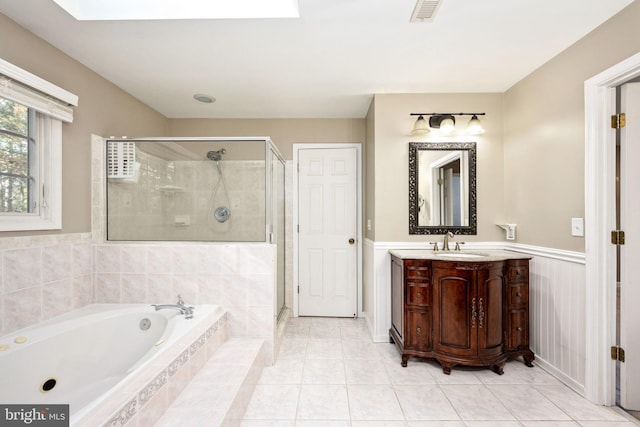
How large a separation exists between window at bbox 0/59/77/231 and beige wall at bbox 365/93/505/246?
97.8 inches

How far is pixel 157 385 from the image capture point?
1.40 m

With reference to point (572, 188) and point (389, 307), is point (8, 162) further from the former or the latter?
point (572, 188)

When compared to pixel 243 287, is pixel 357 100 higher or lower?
higher

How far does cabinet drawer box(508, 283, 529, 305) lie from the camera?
2424 mm

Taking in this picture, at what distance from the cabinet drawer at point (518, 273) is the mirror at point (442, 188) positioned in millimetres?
556

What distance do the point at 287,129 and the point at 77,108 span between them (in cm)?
202

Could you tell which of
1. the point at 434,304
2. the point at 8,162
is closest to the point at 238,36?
the point at 8,162

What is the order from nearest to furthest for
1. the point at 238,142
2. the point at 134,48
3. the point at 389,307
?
the point at 134,48 → the point at 238,142 → the point at 389,307

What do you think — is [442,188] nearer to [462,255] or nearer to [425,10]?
[462,255]

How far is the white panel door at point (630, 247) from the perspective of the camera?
1836 millimetres

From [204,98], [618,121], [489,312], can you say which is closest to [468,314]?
[489,312]

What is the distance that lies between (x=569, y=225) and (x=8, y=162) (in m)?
3.71

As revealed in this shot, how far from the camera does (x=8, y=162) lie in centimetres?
190

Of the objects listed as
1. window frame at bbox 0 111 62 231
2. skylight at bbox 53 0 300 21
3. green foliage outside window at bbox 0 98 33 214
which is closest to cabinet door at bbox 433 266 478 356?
skylight at bbox 53 0 300 21
